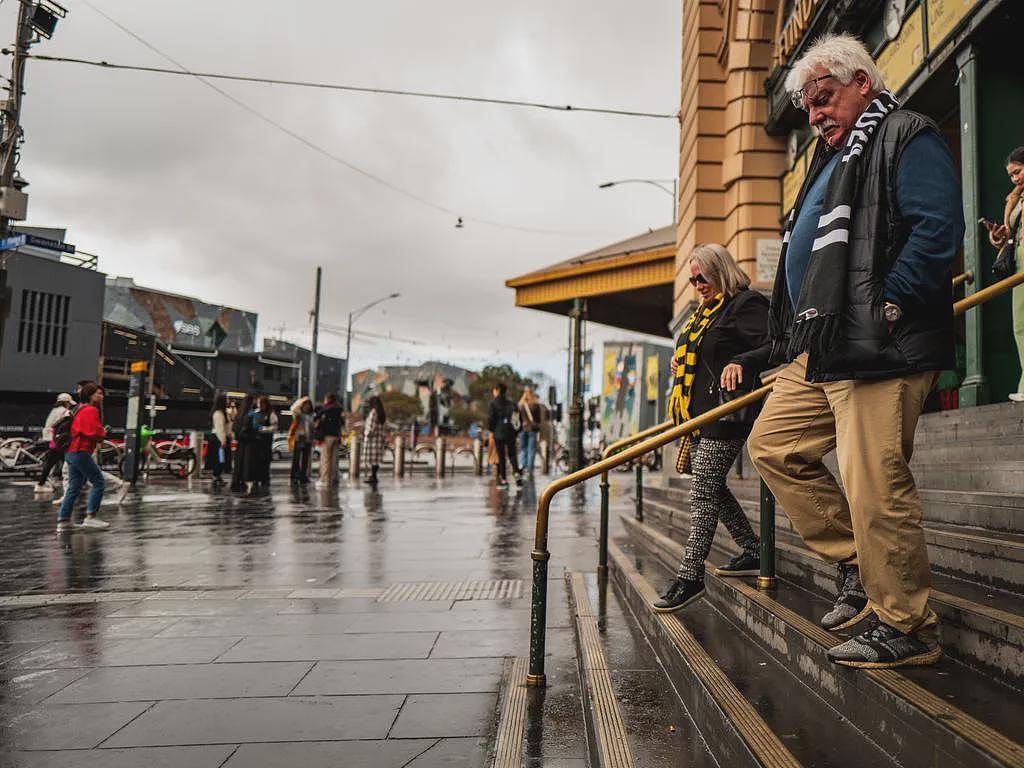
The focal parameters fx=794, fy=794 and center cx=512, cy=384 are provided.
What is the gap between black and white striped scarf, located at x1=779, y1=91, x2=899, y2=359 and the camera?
8.19 ft

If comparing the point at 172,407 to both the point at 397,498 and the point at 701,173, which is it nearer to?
the point at 397,498

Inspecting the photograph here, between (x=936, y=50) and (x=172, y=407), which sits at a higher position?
(x=936, y=50)

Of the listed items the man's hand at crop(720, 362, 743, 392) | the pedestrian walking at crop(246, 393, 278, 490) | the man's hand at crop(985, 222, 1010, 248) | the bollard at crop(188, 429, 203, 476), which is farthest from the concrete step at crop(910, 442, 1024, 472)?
the bollard at crop(188, 429, 203, 476)

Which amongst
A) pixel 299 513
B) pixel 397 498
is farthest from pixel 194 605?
pixel 397 498

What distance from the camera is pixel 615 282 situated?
2045cm

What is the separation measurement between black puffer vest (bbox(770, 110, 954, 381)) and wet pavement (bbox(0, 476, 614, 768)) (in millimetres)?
1565

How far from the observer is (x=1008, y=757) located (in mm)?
1736

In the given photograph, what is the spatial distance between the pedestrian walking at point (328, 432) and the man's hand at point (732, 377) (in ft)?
42.8

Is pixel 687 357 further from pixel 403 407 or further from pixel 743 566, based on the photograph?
pixel 403 407

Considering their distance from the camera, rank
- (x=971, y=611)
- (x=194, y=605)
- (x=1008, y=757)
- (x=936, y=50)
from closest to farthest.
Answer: (x=1008, y=757), (x=971, y=611), (x=194, y=605), (x=936, y=50)

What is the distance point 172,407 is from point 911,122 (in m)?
32.8

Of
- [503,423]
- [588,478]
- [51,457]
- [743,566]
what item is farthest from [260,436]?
[588,478]

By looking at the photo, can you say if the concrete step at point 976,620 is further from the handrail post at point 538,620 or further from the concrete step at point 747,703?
the handrail post at point 538,620

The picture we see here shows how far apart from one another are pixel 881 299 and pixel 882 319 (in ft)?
0.20
